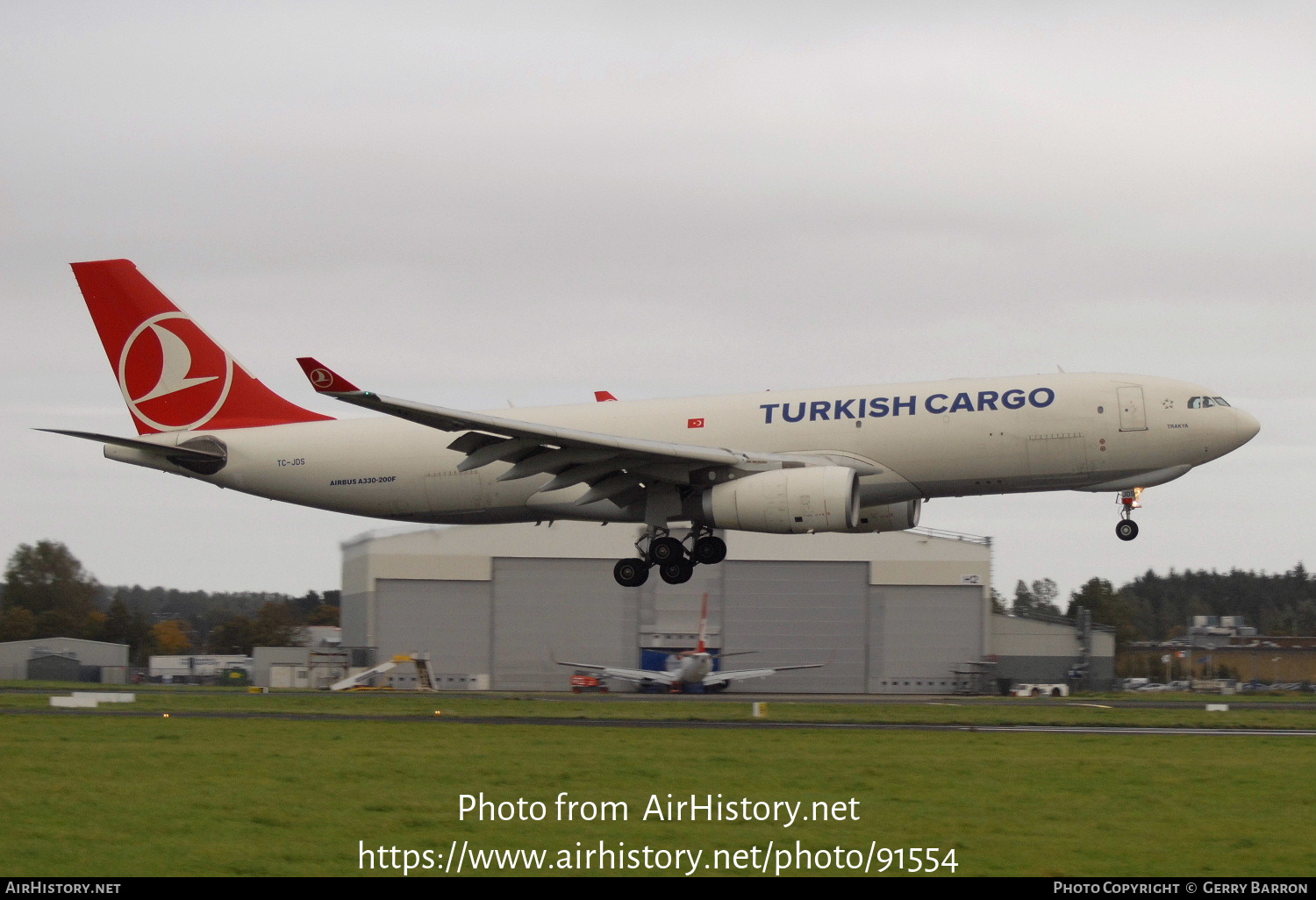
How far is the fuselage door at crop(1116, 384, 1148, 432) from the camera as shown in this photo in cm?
3184

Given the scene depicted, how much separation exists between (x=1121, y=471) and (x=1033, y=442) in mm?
2082

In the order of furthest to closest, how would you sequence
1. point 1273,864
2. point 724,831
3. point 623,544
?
1. point 623,544
2. point 724,831
3. point 1273,864

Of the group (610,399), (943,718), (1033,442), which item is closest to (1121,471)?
(1033,442)

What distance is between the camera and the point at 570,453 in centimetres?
3347

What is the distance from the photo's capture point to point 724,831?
1830cm

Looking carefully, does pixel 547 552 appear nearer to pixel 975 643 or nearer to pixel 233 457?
pixel 975 643

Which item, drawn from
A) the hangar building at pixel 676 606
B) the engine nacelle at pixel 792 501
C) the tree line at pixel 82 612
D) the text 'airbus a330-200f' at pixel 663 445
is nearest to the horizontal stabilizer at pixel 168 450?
the text 'airbus a330-200f' at pixel 663 445

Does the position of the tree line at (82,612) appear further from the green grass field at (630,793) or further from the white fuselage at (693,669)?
the green grass field at (630,793)

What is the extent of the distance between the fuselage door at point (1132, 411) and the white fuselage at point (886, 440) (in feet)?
0.09

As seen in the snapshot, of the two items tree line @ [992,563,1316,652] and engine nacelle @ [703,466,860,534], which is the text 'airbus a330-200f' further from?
tree line @ [992,563,1316,652]

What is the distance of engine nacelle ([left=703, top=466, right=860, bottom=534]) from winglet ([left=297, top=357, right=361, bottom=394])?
8.62m

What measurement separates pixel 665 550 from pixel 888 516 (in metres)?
5.42

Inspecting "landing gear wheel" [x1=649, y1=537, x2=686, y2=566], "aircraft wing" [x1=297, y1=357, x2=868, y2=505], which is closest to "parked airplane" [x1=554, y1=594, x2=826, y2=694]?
"landing gear wheel" [x1=649, y1=537, x2=686, y2=566]

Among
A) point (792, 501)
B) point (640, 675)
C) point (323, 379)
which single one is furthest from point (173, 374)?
point (640, 675)
